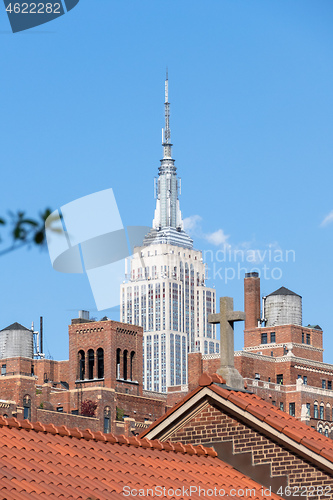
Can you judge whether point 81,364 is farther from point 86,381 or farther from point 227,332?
point 227,332

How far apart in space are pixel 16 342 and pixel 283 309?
31807 mm

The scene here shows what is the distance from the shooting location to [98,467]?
19.8 m

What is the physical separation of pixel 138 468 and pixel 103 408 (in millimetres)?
115994

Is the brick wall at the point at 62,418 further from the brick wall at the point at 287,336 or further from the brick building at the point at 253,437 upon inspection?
the brick building at the point at 253,437

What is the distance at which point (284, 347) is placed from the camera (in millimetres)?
148750

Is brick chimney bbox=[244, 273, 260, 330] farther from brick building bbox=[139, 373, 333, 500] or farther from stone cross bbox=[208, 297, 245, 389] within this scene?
brick building bbox=[139, 373, 333, 500]

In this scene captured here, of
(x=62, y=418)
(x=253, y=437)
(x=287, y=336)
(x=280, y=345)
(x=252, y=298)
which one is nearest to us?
(x=253, y=437)

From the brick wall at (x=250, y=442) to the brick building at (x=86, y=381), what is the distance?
102 meters

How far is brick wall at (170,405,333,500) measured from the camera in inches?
859

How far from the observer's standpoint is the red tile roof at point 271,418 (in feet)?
71.5

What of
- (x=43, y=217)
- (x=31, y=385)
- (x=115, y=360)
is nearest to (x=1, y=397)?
(x=31, y=385)

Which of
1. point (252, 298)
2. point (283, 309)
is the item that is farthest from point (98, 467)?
point (283, 309)
